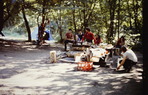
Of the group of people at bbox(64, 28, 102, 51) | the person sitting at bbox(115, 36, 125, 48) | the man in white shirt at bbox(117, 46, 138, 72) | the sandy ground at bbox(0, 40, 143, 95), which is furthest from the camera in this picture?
the person sitting at bbox(115, 36, 125, 48)

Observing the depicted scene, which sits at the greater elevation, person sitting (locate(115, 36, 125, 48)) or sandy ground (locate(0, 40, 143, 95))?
person sitting (locate(115, 36, 125, 48))

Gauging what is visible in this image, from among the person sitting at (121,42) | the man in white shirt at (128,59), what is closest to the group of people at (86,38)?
the person sitting at (121,42)

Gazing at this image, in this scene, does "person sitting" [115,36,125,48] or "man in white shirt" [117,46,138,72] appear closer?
"man in white shirt" [117,46,138,72]

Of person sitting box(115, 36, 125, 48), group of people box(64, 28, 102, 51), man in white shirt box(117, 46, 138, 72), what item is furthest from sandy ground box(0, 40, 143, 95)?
person sitting box(115, 36, 125, 48)

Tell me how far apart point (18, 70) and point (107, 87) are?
4236 mm

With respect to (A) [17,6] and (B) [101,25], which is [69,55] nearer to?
(A) [17,6]

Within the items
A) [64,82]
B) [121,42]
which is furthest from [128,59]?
[121,42]

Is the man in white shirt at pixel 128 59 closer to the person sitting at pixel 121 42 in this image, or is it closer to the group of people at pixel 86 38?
the group of people at pixel 86 38

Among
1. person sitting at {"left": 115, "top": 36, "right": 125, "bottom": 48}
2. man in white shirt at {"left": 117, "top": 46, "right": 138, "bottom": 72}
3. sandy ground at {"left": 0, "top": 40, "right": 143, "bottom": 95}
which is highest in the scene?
person sitting at {"left": 115, "top": 36, "right": 125, "bottom": 48}

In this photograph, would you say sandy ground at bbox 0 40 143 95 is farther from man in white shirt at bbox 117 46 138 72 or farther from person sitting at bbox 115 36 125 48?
person sitting at bbox 115 36 125 48

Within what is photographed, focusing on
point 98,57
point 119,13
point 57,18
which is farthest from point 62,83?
point 57,18

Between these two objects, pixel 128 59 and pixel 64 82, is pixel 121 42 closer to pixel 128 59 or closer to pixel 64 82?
pixel 128 59

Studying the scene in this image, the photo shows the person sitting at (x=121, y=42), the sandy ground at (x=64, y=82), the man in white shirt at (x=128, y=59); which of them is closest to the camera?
the sandy ground at (x=64, y=82)

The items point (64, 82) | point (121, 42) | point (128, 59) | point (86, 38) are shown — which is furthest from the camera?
point (121, 42)
